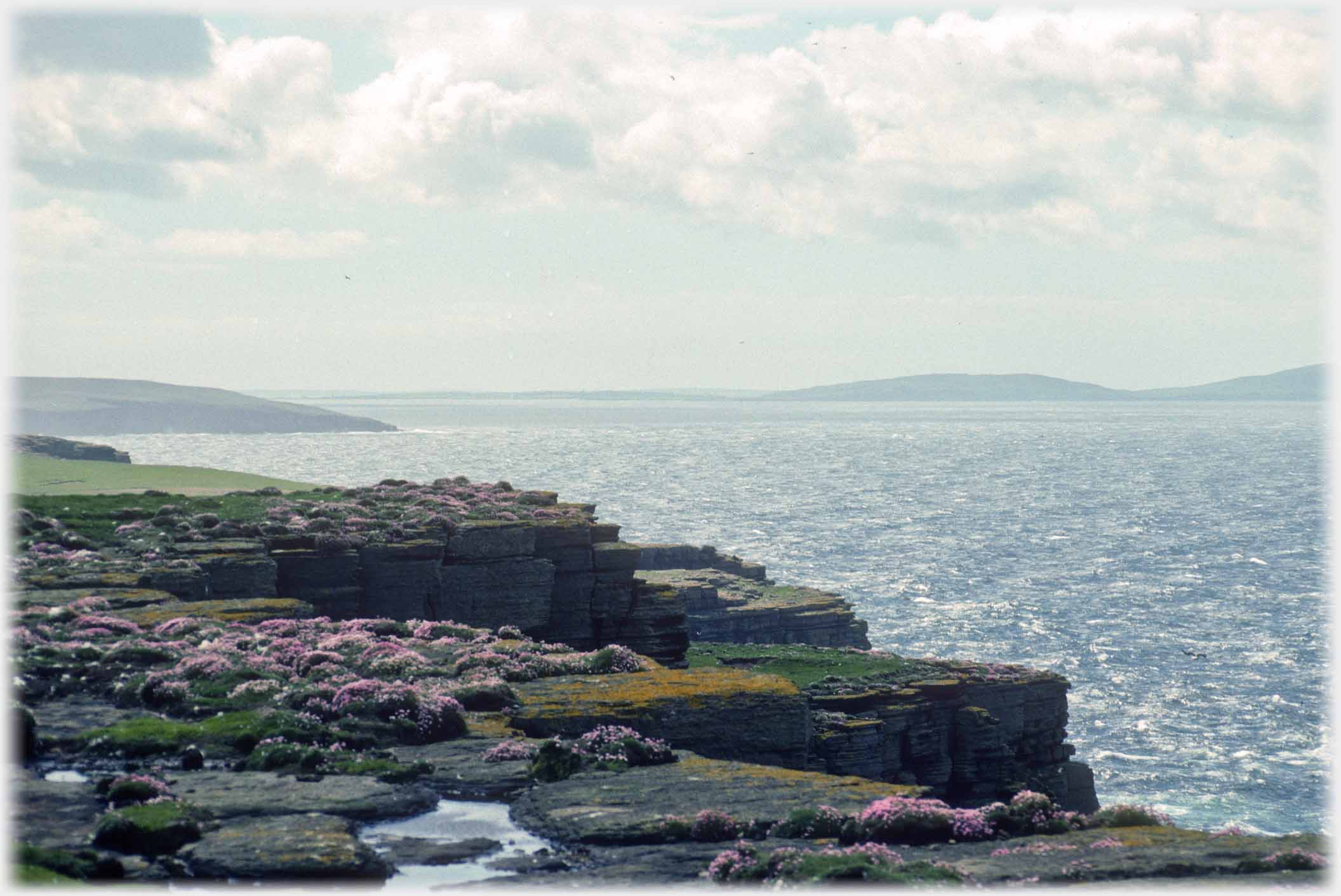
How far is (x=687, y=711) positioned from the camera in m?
23.5

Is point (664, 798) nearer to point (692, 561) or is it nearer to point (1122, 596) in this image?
point (692, 561)

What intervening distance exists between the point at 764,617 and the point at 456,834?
49.1 meters

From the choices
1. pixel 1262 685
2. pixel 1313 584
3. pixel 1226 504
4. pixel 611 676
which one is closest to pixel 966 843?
pixel 611 676

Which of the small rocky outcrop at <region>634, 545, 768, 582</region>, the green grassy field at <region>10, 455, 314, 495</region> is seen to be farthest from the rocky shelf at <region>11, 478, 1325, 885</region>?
the small rocky outcrop at <region>634, 545, 768, 582</region>

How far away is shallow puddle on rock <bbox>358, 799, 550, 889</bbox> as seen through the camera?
14.6m

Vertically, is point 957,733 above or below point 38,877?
below

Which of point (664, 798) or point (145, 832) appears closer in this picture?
point (145, 832)

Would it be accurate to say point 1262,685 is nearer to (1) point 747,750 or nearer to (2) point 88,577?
(1) point 747,750

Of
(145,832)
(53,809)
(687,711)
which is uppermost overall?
(145,832)

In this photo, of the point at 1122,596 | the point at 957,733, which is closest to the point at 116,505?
the point at 957,733

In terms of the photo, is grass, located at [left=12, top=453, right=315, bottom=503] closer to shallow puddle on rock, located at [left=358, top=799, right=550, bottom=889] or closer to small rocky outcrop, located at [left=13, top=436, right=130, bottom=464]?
shallow puddle on rock, located at [left=358, top=799, right=550, bottom=889]

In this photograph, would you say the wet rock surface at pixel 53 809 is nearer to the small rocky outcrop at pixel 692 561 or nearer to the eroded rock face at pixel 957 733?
the eroded rock face at pixel 957 733

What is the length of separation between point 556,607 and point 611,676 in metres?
14.5

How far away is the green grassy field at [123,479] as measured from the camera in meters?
57.7
